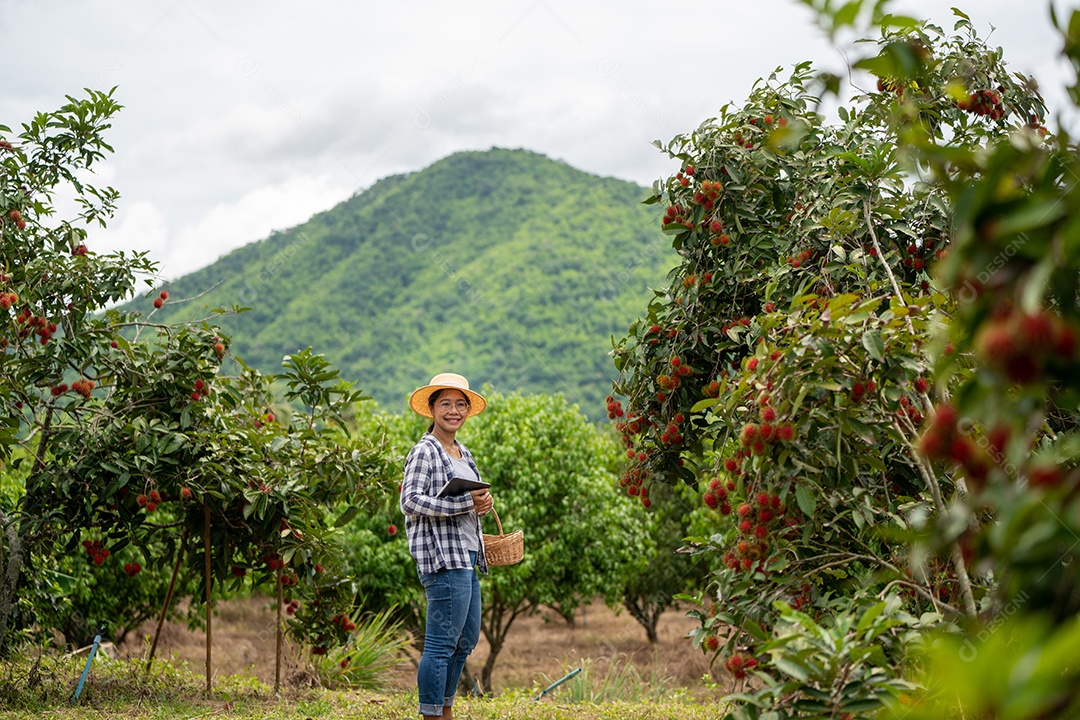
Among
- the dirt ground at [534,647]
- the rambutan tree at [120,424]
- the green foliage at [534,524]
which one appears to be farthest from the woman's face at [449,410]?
the green foliage at [534,524]

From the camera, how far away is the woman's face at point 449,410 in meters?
4.04

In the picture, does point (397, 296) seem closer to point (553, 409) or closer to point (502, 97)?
point (502, 97)

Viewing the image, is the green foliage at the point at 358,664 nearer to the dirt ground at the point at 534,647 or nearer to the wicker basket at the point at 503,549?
the dirt ground at the point at 534,647

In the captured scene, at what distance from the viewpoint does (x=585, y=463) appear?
11484 millimetres

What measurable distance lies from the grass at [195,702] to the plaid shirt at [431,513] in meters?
1.31

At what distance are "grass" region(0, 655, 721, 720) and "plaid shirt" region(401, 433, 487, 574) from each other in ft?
4.30

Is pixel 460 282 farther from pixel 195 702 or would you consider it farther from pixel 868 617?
pixel 868 617

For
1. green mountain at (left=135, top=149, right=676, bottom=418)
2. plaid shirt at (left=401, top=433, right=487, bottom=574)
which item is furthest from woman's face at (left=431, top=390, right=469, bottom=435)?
green mountain at (left=135, top=149, right=676, bottom=418)

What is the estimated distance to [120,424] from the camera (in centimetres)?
469

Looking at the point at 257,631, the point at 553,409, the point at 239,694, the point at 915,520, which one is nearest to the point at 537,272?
the point at 257,631

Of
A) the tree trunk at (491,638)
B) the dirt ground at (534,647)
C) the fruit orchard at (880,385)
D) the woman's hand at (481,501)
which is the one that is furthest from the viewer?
the dirt ground at (534,647)

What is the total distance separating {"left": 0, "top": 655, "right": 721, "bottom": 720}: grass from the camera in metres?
4.70

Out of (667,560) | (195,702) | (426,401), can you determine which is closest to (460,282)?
(667,560)

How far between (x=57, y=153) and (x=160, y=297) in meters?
0.90
